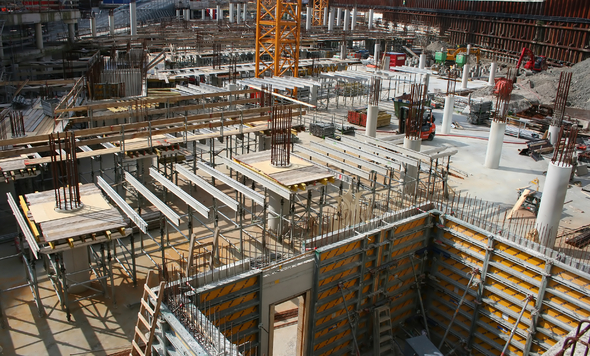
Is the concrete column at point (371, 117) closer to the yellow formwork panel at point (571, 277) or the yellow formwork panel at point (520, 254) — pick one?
the yellow formwork panel at point (520, 254)

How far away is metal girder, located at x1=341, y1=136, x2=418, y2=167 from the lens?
18.0 metres

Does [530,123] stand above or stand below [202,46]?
below

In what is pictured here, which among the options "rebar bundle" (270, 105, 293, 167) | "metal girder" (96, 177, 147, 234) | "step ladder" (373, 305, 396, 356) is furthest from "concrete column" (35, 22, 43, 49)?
"step ladder" (373, 305, 396, 356)

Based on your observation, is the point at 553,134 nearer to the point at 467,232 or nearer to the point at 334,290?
the point at 467,232

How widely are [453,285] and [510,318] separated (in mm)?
1964

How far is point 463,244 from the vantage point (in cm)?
1510

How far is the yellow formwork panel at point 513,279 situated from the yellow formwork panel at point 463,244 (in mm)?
526

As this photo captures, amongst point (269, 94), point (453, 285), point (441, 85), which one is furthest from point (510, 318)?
point (441, 85)

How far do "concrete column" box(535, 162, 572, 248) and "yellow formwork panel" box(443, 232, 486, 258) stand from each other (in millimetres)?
3007

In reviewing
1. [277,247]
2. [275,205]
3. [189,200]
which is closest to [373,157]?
[275,205]

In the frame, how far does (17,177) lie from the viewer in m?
15.7

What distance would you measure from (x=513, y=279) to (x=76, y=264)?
39.4 feet

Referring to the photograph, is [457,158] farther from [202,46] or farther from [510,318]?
[202,46]

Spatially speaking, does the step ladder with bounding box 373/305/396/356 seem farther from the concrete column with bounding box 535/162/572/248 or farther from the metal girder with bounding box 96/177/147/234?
the metal girder with bounding box 96/177/147/234
